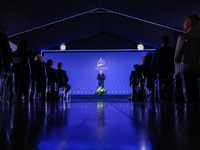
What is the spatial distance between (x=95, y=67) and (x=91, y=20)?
8.30 ft

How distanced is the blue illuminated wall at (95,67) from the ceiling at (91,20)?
54 centimetres

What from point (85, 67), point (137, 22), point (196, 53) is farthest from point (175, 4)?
point (85, 67)

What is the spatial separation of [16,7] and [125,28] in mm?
4849

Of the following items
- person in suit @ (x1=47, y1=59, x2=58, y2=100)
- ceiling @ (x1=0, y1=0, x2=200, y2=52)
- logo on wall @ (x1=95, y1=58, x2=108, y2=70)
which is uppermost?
ceiling @ (x1=0, y1=0, x2=200, y2=52)

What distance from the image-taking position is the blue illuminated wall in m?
10.9

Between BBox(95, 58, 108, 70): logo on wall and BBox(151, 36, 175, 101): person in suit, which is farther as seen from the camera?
BBox(95, 58, 108, 70): logo on wall

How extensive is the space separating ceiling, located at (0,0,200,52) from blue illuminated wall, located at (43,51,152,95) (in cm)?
54

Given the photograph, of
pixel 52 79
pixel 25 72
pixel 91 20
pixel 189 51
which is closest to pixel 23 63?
pixel 25 72

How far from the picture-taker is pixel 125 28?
9758 mm

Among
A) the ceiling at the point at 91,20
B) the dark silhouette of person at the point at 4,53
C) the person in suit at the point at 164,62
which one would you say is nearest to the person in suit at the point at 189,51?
the person in suit at the point at 164,62

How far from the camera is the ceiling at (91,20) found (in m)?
6.66

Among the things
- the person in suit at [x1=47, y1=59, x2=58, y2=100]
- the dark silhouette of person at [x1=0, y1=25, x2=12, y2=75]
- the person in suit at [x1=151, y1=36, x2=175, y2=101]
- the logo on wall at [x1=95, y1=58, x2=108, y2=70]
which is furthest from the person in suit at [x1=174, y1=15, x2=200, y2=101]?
the logo on wall at [x1=95, y1=58, x2=108, y2=70]

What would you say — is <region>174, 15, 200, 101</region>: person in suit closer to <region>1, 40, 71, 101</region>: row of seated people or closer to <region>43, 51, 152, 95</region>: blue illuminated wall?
<region>1, 40, 71, 101</region>: row of seated people

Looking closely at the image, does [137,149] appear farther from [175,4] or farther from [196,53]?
[175,4]
